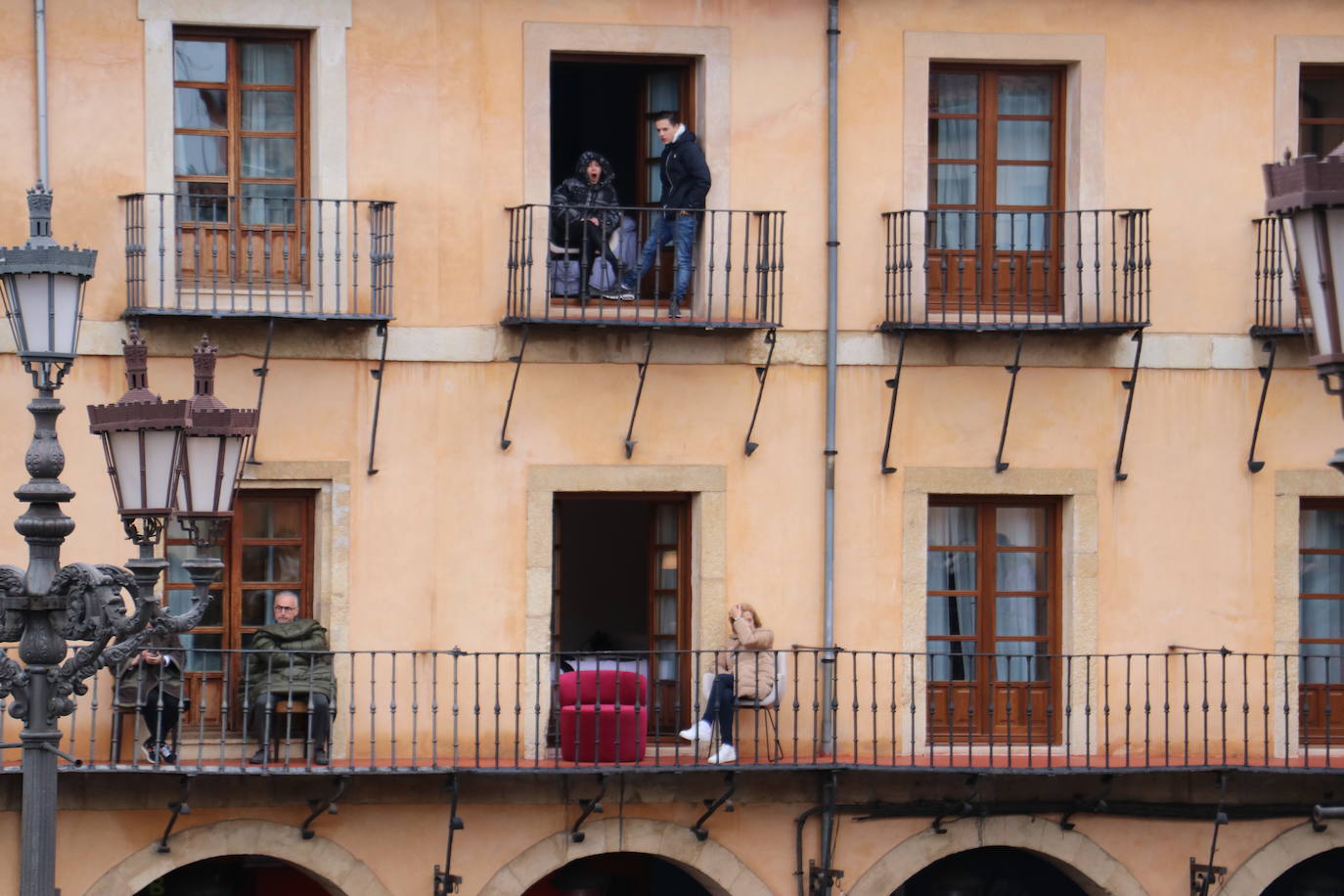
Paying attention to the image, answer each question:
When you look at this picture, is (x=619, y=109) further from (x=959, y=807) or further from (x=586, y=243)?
(x=959, y=807)

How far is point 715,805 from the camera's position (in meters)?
18.0

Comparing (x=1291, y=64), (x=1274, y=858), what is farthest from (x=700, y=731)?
(x=1291, y=64)

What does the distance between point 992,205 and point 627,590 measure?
6.21 m

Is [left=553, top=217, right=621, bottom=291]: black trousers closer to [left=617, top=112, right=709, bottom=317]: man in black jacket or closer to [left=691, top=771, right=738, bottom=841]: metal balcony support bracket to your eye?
[left=617, top=112, right=709, bottom=317]: man in black jacket

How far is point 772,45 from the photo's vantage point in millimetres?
18297

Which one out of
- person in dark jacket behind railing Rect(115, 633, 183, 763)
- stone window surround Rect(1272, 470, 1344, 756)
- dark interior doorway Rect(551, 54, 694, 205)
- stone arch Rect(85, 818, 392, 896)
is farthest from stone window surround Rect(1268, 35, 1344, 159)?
person in dark jacket behind railing Rect(115, 633, 183, 763)

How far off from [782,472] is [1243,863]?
4.57 meters

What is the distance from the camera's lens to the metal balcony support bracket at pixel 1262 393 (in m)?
18.6

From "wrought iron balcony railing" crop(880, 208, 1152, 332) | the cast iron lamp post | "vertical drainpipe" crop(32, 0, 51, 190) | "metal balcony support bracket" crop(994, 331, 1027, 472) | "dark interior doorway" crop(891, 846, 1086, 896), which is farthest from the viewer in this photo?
"dark interior doorway" crop(891, 846, 1086, 896)

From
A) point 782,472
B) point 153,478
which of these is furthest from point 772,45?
point 153,478

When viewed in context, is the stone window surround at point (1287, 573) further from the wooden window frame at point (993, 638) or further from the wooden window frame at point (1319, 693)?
the wooden window frame at point (993, 638)

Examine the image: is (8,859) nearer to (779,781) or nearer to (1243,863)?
(779,781)

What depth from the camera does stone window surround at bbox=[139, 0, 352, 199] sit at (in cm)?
1742

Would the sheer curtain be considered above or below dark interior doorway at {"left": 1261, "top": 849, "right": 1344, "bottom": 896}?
above
